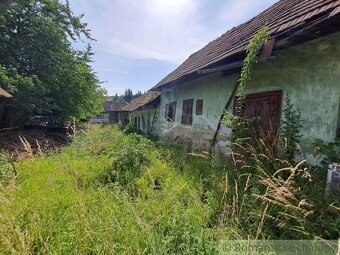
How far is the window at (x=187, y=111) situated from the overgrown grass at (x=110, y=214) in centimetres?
479

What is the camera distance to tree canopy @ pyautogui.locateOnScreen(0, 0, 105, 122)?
15.3 meters

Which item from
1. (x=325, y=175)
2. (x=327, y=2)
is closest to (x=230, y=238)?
(x=325, y=175)

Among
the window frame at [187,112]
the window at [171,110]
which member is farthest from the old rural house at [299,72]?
the window at [171,110]

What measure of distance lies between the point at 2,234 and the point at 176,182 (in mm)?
2886

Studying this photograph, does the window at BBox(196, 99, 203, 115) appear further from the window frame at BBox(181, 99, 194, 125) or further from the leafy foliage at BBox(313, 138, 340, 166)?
the leafy foliage at BBox(313, 138, 340, 166)

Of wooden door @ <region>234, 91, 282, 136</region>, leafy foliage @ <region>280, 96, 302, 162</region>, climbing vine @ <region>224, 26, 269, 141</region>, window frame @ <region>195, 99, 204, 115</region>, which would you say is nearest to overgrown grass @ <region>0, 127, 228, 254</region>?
climbing vine @ <region>224, 26, 269, 141</region>

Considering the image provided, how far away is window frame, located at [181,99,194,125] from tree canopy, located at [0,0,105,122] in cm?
893

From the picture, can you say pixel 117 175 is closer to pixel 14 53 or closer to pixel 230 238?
pixel 230 238

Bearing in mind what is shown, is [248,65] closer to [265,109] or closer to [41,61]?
[265,109]

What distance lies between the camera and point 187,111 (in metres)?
10.8

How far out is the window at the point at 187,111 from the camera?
34.0 feet

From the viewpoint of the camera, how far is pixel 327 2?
13.4 feet

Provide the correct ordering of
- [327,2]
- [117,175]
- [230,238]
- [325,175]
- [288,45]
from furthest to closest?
[117,175], [288,45], [327,2], [325,175], [230,238]

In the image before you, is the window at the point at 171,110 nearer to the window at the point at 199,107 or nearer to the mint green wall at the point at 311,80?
the window at the point at 199,107
